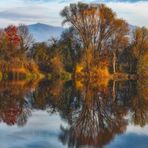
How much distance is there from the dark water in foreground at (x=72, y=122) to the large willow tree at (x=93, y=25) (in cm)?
2988

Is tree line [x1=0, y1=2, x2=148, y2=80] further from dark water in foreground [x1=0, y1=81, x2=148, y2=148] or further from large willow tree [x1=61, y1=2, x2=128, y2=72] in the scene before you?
dark water in foreground [x1=0, y1=81, x2=148, y2=148]

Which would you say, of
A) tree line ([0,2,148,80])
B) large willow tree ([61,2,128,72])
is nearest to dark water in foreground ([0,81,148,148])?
tree line ([0,2,148,80])

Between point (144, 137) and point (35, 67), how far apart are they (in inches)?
1663

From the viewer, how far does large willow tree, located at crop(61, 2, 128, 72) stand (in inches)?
2466

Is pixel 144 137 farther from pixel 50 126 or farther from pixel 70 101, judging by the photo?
pixel 70 101

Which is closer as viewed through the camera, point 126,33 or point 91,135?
point 91,135

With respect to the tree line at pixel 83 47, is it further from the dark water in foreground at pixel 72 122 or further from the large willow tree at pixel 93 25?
the dark water in foreground at pixel 72 122

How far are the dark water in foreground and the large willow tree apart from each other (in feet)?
98.0

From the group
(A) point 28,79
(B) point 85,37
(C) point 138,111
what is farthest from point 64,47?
(C) point 138,111

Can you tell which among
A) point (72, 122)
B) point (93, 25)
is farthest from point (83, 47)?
point (72, 122)

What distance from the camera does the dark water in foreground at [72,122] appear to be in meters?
16.8

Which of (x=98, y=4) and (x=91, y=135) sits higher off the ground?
(x=98, y=4)

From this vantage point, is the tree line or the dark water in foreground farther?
the tree line

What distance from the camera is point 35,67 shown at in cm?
6009
